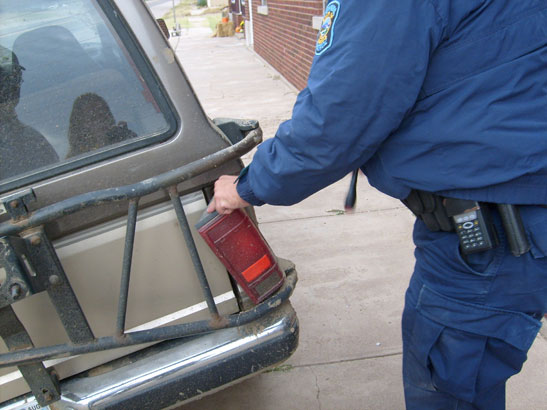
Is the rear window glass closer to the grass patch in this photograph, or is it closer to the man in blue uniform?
the man in blue uniform

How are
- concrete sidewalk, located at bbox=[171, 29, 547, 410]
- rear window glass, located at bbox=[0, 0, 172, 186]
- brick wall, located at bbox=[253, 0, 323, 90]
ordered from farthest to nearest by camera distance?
brick wall, located at bbox=[253, 0, 323, 90]
concrete sidewalk, located at bbox=[171, 29, 547, 410]
rear window glass, located at bbox=[0, 0, 172, 186]

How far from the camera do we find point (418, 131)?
4.50 feet

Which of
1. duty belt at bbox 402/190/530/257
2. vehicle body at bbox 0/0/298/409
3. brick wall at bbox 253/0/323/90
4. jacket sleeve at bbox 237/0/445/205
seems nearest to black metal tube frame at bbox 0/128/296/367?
vehicle body at bbox 0/0/298/409

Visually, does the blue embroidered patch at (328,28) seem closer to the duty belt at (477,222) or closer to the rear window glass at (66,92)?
the duty belt at (477,222)

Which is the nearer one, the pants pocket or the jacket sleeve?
the jacket sleeve

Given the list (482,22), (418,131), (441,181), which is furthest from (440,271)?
(482,22)

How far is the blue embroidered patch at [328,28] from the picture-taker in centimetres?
132

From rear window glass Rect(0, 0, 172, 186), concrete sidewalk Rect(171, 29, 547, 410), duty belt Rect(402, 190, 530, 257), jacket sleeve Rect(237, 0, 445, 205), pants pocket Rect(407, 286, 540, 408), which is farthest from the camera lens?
concrete sidewalk Rect(171, 29, 547, 410)

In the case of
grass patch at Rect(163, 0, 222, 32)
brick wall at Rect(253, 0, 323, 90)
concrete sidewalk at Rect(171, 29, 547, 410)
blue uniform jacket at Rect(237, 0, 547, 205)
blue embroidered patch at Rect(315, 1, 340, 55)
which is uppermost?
blue embroidered patch at Rect(315, 1, 340, 55)

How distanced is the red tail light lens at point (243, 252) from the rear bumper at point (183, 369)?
0.11m

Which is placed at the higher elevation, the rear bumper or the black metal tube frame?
the black metal tube frame

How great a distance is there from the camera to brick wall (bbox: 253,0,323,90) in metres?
7.32

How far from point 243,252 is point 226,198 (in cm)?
21

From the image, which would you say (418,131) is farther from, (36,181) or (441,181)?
(36,181)
